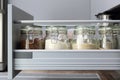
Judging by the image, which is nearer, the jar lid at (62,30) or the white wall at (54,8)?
the jar lid at (62,30)

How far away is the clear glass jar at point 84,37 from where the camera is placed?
74 centimetres

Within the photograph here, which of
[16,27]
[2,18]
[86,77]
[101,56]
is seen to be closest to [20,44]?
[16,27]

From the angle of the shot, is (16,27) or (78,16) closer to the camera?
(16,27)

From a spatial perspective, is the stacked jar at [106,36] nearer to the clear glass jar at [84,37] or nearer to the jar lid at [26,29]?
the clear glass jar at [84,37]

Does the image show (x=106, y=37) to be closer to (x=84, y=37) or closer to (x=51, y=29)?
(x=84, y=37)

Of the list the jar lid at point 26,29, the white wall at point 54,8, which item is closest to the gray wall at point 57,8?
the white wall at point 54,8

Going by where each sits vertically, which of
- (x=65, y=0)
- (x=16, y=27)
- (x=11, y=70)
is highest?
(x=65, y=0)

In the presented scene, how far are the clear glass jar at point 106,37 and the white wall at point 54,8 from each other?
118 centimetres

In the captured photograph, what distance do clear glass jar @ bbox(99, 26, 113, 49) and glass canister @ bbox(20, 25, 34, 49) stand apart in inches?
9.7

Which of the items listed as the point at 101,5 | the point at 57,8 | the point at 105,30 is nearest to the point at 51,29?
the point at 105,30

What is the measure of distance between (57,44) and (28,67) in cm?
13

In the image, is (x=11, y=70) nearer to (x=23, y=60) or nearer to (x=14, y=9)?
(x=23, y=60)

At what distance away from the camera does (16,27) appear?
29.1 inches

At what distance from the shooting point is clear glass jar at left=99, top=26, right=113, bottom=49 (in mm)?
738
